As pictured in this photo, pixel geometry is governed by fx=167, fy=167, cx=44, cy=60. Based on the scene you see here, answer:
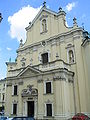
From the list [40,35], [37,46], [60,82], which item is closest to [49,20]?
[40,35]

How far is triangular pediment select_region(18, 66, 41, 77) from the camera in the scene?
2507 centimetres

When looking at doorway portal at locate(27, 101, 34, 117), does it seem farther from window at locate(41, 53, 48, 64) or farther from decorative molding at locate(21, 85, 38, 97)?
window at locate(41, 53, 48, 64)

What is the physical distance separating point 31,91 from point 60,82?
5300mm

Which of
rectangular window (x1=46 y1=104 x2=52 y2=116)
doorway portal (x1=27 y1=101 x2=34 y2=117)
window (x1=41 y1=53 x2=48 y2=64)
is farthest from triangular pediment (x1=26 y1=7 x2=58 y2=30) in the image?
rectangular window (x1=46 y1=104 x2=52 y2=116)

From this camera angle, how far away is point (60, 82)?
72.7 ft

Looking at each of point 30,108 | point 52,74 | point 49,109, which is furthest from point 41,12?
point 49,109

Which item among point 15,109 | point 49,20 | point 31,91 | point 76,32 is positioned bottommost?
point 15,109

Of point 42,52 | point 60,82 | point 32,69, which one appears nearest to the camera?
point 60,82

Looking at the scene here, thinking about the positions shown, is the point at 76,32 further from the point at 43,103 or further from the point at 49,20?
the point at 43,103

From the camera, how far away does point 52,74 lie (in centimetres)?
2333

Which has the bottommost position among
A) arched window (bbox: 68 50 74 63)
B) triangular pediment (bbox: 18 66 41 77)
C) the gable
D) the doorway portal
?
the doorway portal

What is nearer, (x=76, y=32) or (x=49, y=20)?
(x=76, y=32)

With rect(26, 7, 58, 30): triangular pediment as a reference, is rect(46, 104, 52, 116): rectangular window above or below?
below

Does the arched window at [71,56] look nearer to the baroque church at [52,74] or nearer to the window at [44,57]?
the baroque church at [52,74]
